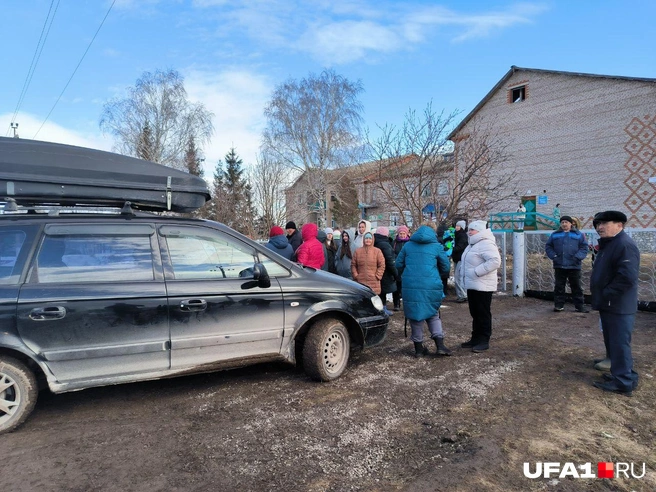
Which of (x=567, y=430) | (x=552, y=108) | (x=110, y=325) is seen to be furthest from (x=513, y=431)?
(x=552, y=108)

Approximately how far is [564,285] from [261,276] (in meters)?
6.16

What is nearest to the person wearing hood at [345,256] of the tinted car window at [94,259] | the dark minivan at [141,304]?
the dark minivan at [141,304]

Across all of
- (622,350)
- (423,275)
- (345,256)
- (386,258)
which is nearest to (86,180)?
(423,275)

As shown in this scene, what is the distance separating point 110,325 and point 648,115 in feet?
83.9

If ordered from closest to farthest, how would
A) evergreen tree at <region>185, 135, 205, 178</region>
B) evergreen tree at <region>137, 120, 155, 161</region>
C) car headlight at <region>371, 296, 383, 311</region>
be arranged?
car headlight at <region>371, 296, 383, 311</region>, evergreen tree at <region>137, 120, 155, 161</region>, evergreen tree at <region>185, 135, 205, 178</region>

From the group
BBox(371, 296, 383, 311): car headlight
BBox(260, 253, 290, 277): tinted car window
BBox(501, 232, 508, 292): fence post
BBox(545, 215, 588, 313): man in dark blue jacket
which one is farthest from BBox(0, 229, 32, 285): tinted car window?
BBox(501, 232, 508, 292): fence post

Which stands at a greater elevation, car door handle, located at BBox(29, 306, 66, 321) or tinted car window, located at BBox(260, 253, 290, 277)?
tinted car window, located at BBox(260, 253, 290, 277)

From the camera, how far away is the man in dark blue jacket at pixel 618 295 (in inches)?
154

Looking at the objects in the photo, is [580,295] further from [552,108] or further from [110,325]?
[552,108]

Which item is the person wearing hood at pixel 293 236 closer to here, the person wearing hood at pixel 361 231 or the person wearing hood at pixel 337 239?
the person wearing hood at pixel 337 239

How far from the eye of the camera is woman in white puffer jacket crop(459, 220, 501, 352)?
203 inches

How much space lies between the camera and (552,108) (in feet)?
79.4

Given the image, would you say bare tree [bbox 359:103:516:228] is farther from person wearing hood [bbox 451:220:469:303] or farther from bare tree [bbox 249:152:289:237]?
bare tree [bbox 249:152:289:237]

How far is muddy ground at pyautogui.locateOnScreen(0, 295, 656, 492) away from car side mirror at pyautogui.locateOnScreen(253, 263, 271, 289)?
1.05 m
